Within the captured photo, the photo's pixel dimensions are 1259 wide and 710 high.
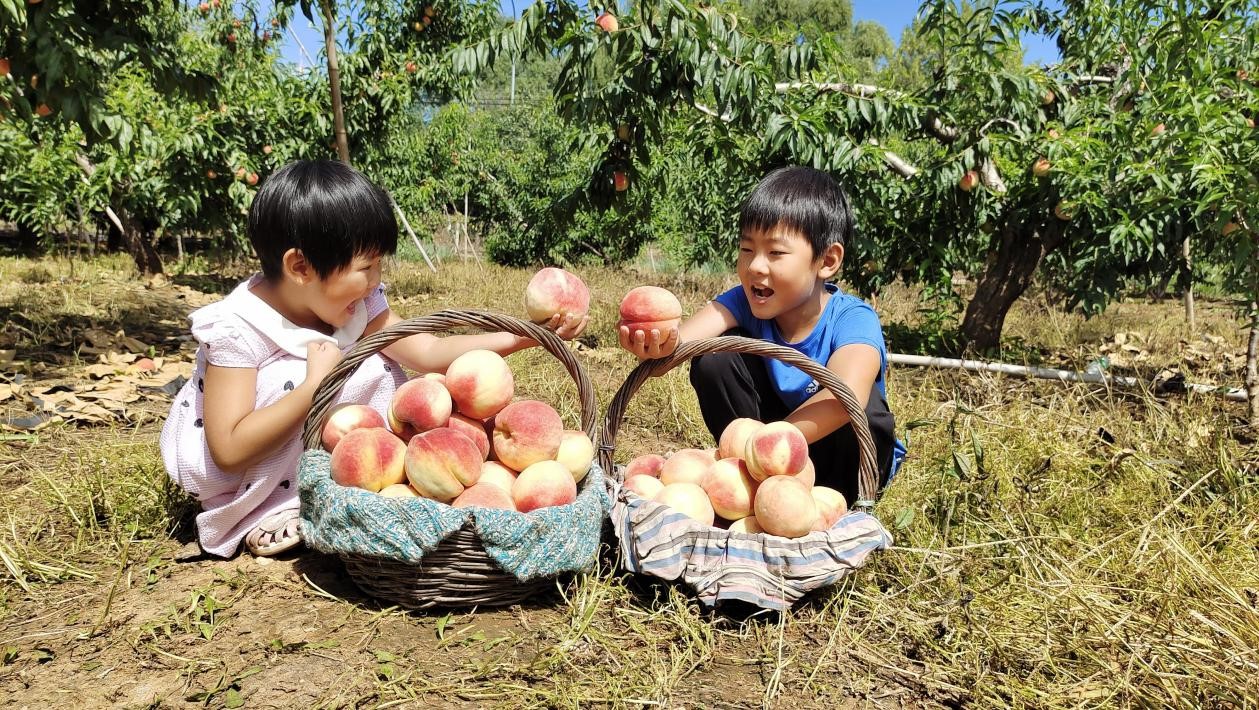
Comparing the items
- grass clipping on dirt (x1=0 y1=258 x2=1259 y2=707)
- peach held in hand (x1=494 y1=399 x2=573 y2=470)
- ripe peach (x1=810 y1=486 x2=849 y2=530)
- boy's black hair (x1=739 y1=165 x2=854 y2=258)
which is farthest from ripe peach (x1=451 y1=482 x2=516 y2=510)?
boy's black hair (x1=739 y1=165 x2=854 y2=258)

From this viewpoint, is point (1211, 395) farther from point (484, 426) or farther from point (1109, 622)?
point (484, 426)

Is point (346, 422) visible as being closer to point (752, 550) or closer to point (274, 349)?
point (274, 349)

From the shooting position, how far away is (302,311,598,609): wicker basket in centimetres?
151

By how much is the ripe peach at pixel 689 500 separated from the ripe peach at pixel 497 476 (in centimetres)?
34

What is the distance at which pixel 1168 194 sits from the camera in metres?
3.56

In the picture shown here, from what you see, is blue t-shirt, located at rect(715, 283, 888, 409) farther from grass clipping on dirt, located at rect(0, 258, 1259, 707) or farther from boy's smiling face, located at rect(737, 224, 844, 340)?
grass clipping on dirt, located at rect(0, 258, 1259, 707)

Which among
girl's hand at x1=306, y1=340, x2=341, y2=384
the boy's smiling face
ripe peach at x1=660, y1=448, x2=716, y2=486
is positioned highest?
the boy's smiling face

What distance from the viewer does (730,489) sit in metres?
1.75

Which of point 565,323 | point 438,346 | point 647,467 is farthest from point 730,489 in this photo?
point 438,346

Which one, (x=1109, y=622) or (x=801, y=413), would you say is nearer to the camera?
(x=1109, y=622)

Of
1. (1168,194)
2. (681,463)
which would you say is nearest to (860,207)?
(1168,194)

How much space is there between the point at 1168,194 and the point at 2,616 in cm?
453

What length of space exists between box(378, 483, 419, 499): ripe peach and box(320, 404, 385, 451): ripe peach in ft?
0.63

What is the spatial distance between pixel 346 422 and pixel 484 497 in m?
0.40
